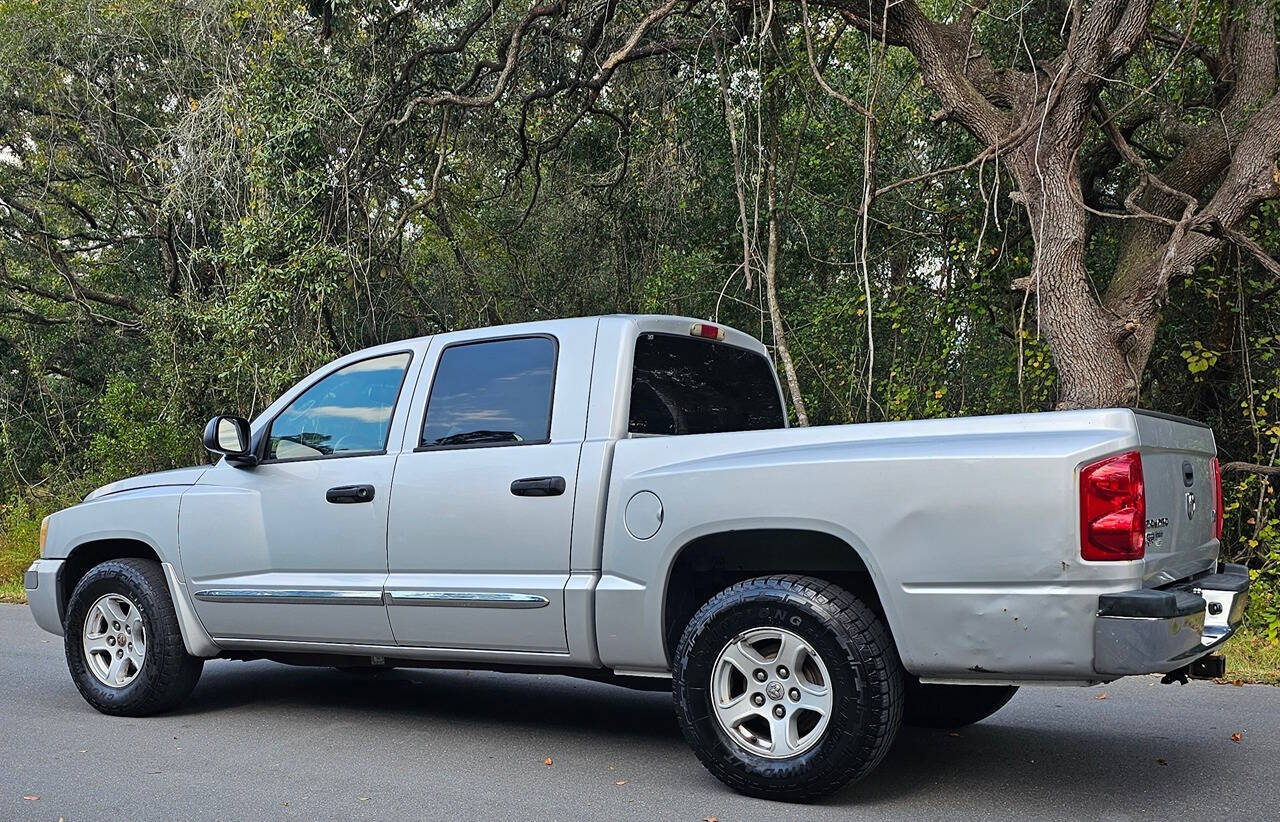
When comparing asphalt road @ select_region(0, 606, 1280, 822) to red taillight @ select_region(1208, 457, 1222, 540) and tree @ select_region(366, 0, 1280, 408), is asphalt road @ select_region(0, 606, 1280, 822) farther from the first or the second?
tree @ select_region(366, 0, 1280, 408)

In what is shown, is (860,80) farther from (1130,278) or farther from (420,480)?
(420,480)

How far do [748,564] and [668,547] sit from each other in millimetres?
417

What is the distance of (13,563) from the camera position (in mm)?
14570

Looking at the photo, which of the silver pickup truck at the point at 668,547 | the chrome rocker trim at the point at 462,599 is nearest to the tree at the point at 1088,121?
the silver pickup truck at the point at 668,547

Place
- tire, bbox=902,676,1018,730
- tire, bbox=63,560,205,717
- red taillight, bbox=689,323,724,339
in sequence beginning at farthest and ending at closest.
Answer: tire, bbox=63,560,205,717, red taillight, bbox=689,323,724,339, tire, bbox=902,676,1018,730

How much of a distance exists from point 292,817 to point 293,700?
2.50m

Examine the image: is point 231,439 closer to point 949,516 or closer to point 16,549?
point 949,516

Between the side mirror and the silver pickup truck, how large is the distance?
0.05 ft

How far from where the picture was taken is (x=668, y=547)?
4.91 m

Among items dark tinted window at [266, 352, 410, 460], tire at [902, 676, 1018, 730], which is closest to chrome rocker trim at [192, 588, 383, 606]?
dark tinted window at [266, 352, 410, 460]

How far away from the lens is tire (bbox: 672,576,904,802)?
14.5 ft

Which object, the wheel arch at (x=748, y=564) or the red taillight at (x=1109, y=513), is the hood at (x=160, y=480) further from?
the red taillight at (x=1109, y=513)

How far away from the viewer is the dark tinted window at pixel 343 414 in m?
6.00

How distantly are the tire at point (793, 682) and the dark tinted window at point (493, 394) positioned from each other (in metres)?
1.27
